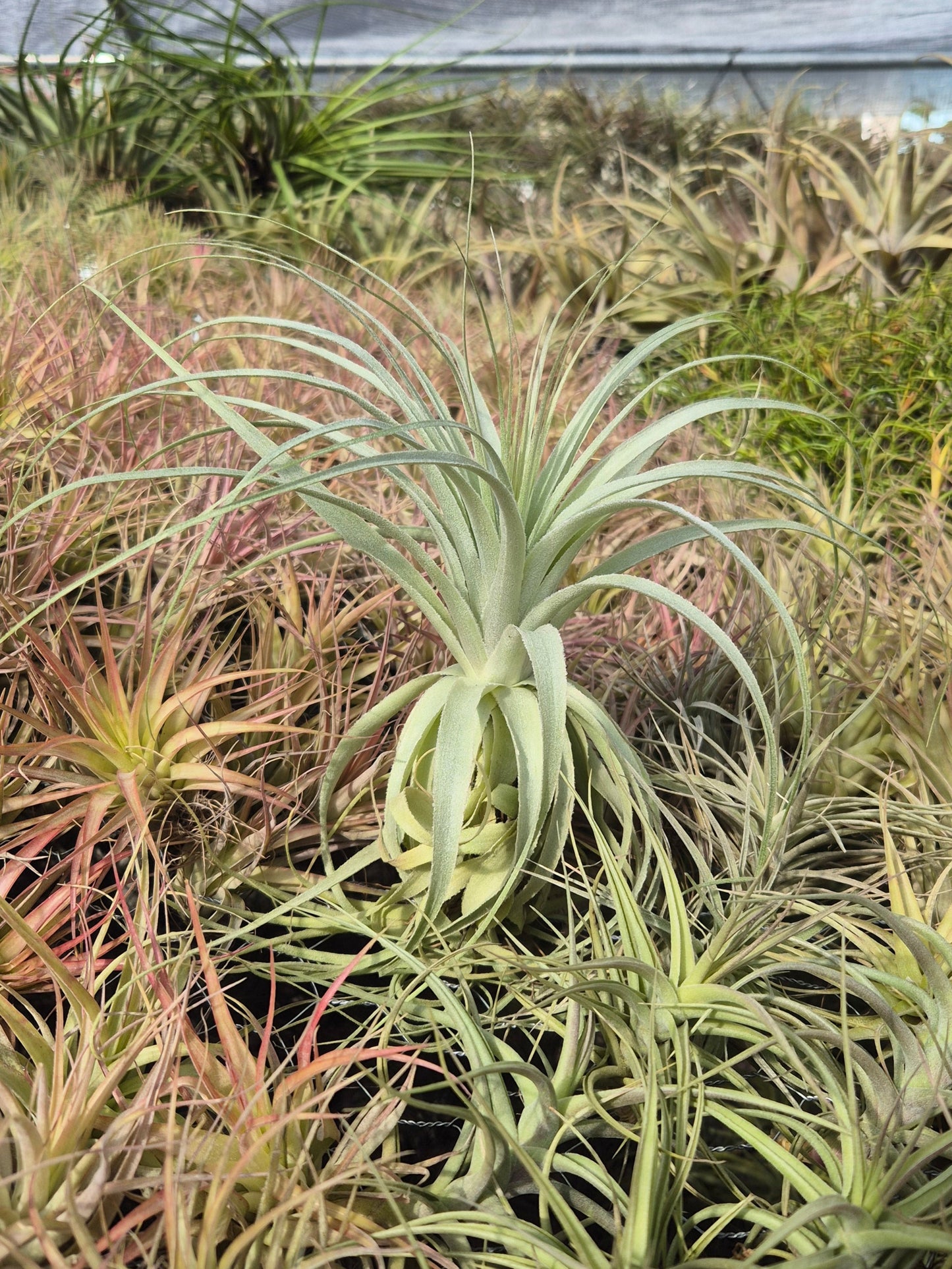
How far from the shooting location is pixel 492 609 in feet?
2.62

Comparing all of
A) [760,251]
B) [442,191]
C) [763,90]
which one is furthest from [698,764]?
[763,90]

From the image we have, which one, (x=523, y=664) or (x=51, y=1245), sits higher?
(x=523, y=664)

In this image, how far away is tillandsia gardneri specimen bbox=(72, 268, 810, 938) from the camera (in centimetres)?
74

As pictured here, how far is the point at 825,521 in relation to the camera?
1428mm

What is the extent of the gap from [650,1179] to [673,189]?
2.42 meters

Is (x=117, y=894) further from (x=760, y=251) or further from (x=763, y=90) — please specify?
(x=763, y=90)

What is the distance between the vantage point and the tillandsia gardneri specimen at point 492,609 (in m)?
0.74

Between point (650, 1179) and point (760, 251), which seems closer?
point (650, 1179)

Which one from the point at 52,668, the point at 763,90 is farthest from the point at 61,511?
the point at 763,90

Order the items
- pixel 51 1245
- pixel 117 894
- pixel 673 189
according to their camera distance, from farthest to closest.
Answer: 1. pixel 673 189
2. pixel 117 894
3. pixel 51 1245

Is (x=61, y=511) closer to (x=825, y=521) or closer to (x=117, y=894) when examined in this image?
(x=117, y=894)

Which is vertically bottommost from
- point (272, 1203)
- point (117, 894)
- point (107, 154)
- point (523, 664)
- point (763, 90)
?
point (272, 1203)

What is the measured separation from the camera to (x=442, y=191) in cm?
319

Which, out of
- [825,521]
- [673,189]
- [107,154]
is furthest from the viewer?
[107,154]
